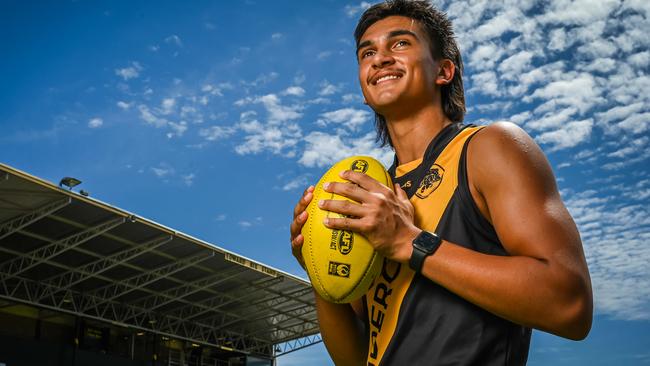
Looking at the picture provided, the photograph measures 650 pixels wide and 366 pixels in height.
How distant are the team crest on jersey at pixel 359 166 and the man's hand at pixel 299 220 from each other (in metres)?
0.18

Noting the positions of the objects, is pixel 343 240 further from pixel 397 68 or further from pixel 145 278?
pixel 145 278

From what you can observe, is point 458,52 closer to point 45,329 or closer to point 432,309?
point 432,309

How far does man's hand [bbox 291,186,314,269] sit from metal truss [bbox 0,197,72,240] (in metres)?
16.1

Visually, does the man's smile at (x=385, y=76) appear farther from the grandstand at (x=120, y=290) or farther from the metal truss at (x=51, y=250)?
the metal truss at (x=51, y=250)

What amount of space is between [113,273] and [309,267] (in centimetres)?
2177

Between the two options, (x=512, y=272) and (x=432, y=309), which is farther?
(x=432, y=309)

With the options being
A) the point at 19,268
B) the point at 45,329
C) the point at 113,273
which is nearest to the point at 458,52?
the point at 19,268

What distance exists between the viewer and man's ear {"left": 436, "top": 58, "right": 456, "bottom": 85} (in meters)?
2.64

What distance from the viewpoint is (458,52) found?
2.83m

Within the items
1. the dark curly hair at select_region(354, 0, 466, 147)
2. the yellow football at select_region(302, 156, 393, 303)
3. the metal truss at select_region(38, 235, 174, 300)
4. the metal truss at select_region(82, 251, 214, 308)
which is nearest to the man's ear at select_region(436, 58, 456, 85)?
the dark curly hair at select_region(354, 0, 466, 147)

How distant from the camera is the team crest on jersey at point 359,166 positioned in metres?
2.43

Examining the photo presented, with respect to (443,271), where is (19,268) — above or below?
above

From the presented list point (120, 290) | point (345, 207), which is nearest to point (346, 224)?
point (345, 207)

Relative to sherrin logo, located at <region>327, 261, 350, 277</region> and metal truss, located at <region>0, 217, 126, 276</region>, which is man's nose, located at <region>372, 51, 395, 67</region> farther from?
metal truss, located at <region>0, 217, 126, 276</region>
